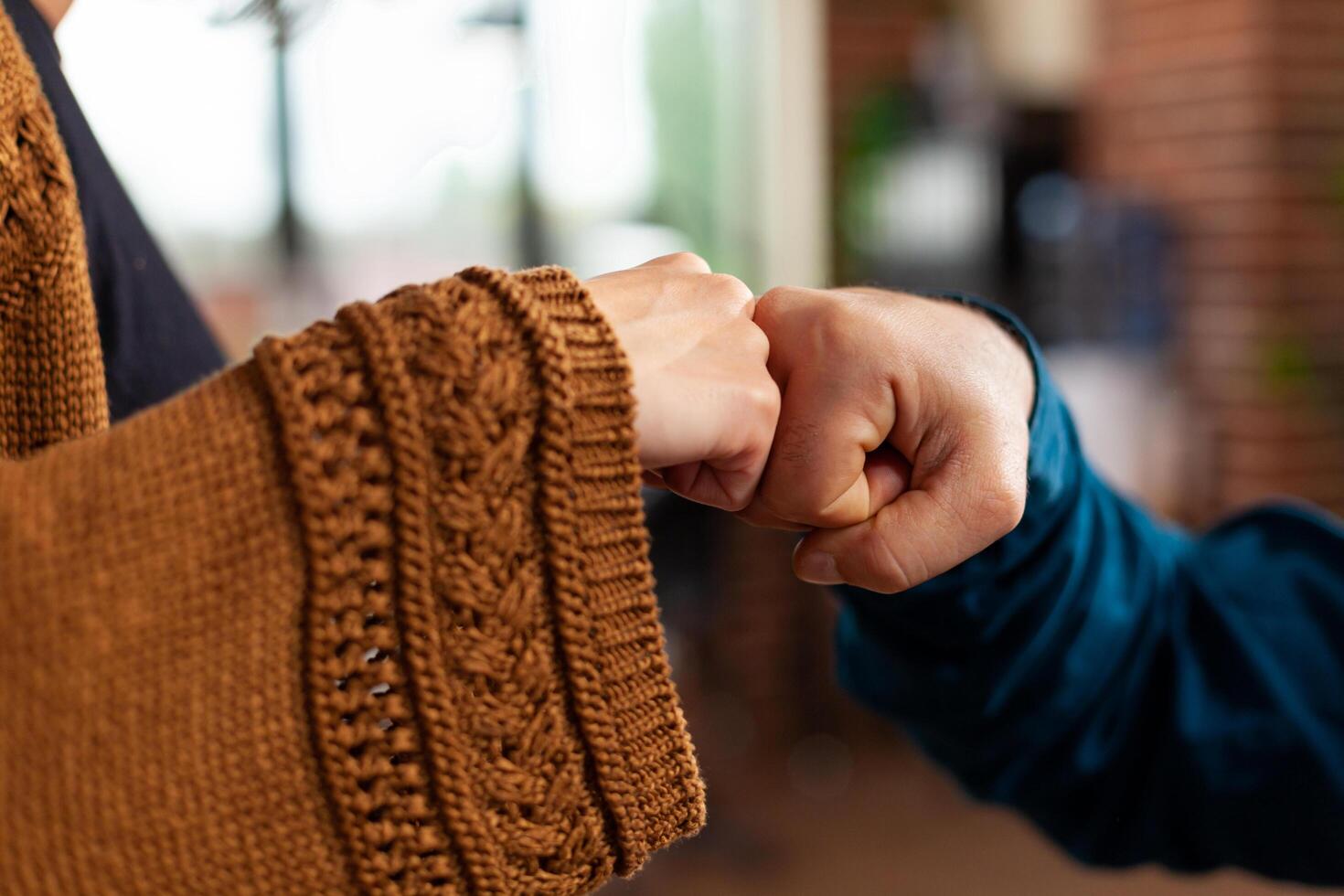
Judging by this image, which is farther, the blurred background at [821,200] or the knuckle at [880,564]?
the blurred background at [821,200]

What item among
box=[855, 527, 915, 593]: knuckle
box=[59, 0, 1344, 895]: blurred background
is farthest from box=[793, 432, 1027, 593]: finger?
box=[59, 0, 1344, 895]: blurred background

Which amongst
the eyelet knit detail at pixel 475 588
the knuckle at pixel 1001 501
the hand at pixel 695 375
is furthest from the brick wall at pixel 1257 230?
the eyelet knit detail at pixel 475 588

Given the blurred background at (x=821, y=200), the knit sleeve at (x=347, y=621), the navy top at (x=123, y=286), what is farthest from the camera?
the blurred background at (x=821, y=200)

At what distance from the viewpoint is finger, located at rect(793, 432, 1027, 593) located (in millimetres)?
633

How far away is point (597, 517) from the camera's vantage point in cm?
54

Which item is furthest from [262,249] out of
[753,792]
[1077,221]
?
[1077,221]

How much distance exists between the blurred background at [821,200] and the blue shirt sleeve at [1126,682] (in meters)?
1.77

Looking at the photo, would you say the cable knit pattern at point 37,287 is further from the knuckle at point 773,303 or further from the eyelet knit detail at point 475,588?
the knuckle at point 773,303

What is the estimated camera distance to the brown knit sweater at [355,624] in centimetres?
46

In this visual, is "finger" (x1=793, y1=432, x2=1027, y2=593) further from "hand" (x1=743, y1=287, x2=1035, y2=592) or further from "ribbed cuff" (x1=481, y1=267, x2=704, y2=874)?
"ribbed cuff" (x1=481, y1=267, x2=704, y2=874)

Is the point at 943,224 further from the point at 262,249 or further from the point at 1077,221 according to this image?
the point at 262,249

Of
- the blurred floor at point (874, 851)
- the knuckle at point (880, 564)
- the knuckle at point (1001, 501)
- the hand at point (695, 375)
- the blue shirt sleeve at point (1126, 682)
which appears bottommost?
the blurred floor at point (874, 851)

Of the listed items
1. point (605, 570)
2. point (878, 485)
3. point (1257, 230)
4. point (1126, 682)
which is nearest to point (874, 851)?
point (1257, 230)

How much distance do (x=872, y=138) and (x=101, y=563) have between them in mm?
2751
